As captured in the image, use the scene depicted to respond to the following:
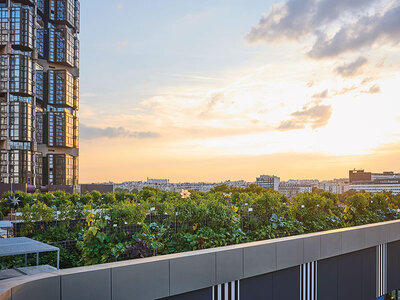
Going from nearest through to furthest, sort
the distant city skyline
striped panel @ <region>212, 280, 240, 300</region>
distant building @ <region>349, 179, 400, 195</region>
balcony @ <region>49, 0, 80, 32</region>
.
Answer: striped panel @ <region>212, 280, 240, 300</region>, the distant city skyline, balcony @ <region>49, 0, 80, 32</region>, distant building @ <region>349, 179, 400, 195</region>

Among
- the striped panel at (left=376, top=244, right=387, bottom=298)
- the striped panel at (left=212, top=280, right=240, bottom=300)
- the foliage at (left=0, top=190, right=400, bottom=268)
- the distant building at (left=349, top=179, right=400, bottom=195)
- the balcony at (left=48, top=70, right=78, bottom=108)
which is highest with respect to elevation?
the balcony at (left=48, top=70, right=78, bottom=108)

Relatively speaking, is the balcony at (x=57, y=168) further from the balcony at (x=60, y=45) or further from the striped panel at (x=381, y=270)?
the striped panel at (x=381, y=270)

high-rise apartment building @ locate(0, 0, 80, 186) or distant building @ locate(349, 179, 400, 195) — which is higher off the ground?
high-rise apartment building @ locate(0, 0, 80, 186)

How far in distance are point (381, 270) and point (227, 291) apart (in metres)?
5.18

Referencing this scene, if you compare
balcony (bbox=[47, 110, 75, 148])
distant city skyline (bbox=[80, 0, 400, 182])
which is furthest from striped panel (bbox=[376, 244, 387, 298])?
balcony (bbox=[47, 110, 75, 148])

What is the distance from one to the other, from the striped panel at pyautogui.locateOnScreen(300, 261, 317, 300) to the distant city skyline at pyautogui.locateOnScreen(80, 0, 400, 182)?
28.0ft

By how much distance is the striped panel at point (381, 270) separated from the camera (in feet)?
28.1

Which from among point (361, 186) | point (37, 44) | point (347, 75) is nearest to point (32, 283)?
point (347, 75)

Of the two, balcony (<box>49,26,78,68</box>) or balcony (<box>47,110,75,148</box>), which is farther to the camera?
balcony (<box>49,26,78,68</box>)

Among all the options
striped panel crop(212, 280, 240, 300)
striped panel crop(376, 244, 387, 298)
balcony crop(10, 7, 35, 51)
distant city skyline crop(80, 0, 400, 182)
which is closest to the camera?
striped panel crop(212, 280, 240, 300)

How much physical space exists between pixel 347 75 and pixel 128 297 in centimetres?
1584

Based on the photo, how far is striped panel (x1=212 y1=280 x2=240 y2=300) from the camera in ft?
16.6

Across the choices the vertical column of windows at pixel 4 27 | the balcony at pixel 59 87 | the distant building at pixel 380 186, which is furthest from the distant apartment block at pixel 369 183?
the vertical column of windows at pixel 4 27

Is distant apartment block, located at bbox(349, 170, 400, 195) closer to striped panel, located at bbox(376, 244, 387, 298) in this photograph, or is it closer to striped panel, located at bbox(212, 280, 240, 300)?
striped panel, located at bbox(376, 244, 387, 298)
